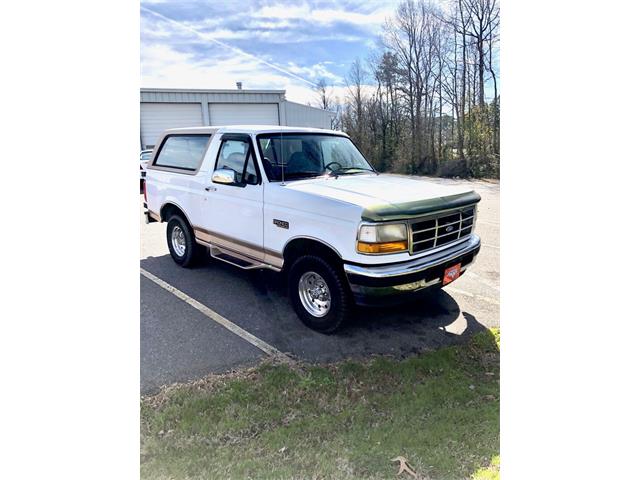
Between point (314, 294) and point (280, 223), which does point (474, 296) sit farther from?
point (280, 223)

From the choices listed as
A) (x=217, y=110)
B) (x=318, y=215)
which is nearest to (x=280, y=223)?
(x=318, y=215)

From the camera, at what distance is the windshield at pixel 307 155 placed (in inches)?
135

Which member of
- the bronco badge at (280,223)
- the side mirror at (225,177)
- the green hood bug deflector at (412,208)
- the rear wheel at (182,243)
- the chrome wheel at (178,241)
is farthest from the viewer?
the chrome wheel at (178,241)

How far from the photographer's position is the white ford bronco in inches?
111

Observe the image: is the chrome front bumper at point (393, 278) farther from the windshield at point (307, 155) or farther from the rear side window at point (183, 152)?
the rear side window at point (183, 152)

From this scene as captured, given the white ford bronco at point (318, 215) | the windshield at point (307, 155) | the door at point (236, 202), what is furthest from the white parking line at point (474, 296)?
the door at point (236, 202)

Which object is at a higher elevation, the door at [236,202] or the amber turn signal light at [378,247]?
the door at [236,202]

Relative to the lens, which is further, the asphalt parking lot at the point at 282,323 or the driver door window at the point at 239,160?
the driver door window at the point at 239,160

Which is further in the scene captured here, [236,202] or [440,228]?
[236,202]

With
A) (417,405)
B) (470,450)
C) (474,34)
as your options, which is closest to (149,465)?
(417,405)

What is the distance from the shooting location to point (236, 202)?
3574 mm

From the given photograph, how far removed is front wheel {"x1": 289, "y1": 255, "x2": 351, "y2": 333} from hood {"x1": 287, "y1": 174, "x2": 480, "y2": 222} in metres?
0.54

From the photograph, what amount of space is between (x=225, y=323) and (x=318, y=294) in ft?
2.67
